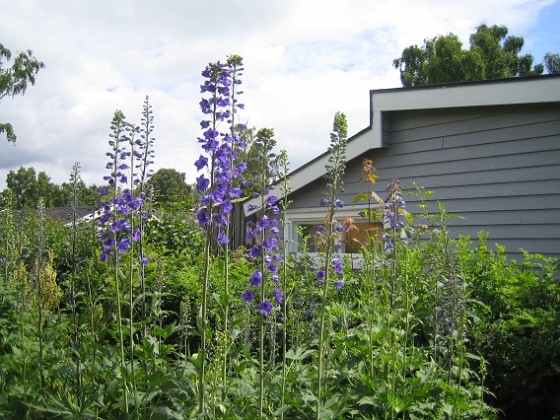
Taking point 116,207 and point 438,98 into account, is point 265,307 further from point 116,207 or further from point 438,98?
point 438,98

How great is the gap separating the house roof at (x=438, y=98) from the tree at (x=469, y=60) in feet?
72.9

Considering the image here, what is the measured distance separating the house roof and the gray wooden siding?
22cm

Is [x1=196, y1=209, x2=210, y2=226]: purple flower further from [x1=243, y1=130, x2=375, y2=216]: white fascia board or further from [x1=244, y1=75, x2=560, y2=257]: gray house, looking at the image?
[x1=244, y1=75, x2=560, y2=257]: gray house

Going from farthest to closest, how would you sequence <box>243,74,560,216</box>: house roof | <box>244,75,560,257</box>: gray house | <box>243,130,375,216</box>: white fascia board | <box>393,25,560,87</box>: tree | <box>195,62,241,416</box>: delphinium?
<box>393,25,560,87</box>: tree
<box>243,130,375,216</box>: white fascia board
<box>244,75,560,257</box>: gray house
<box>243,74,560,216</box>: house roof
<box>195,62,241,416</box>: delphinium

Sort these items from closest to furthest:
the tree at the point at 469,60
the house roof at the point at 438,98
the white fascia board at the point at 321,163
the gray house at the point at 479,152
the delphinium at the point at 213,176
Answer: the delphinium at the point at 213,176 → the house roof at the point at 438,98 → the gray house at the point at 479,152 → the white fascia board at the point at 321,163 → the tree at the point at 469,60

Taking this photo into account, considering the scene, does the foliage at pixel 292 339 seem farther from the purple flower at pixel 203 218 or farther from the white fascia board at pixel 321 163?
the white fascia board at pixel 321 163

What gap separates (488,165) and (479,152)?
211 millimetres

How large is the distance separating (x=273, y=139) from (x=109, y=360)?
1.88 m

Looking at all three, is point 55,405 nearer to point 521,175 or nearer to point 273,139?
point 273,139

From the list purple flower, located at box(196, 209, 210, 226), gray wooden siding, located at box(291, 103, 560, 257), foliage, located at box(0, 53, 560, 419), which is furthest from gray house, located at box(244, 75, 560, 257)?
purple flower, located at box(196, 209, 210, 226)

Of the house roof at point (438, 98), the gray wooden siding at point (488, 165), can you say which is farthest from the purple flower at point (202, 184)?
the gray wooden siding at point (488, 165)

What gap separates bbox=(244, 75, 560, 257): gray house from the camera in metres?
6.34

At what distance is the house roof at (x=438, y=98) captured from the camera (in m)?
6.19

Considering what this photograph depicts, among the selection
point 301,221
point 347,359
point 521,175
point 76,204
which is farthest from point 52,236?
point 521,175
